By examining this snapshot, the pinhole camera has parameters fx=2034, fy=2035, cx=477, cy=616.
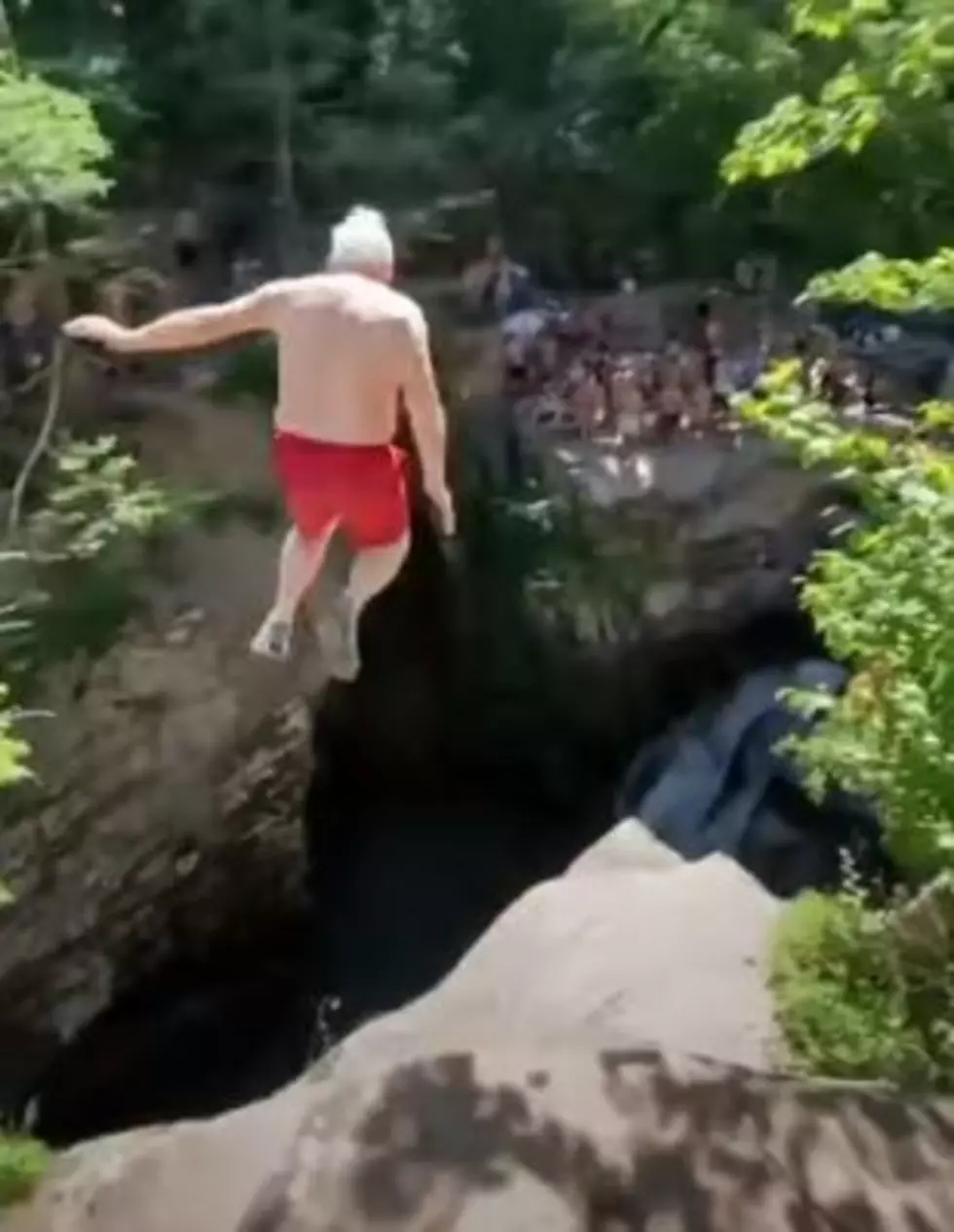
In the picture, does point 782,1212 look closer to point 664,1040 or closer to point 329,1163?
point 329,1163

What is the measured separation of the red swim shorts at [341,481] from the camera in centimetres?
468

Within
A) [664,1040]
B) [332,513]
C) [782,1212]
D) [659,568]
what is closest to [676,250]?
[659,568]

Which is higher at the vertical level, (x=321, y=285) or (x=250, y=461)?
(x=321, y=285)

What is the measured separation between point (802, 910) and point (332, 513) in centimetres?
279

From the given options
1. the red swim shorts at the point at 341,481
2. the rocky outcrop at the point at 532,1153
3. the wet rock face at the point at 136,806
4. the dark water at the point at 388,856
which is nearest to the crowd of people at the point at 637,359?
the dark water at the point at 388,856

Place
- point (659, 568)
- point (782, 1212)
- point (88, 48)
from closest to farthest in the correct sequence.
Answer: point (782, 1212), point (88, 48), point (659, 568)

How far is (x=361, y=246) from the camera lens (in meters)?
4.57

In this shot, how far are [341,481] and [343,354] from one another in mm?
333

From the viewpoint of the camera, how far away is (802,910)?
22.4 ft

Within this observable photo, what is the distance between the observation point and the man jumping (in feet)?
14.8

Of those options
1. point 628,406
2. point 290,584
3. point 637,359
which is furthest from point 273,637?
point 637,359

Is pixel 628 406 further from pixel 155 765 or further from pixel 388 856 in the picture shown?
pixel 155 765

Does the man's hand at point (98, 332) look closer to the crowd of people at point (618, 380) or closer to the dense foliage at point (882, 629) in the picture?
the dense foliage at point (882, 629)

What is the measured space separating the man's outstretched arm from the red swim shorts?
274mm
